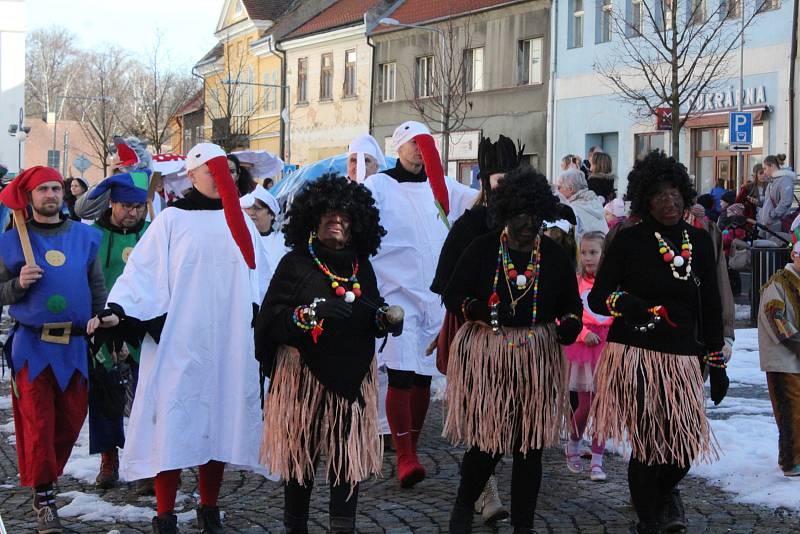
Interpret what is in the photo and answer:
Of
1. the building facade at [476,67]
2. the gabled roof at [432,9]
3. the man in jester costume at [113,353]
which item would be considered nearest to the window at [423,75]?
the building facade at [476,67]

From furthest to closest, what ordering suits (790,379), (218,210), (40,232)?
(790,379) → (40,232) → (218,210)

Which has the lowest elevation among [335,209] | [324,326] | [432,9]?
[324,326]

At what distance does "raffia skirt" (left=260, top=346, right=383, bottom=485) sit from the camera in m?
5.20

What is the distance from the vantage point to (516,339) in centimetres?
551

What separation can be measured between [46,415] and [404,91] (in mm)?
33137

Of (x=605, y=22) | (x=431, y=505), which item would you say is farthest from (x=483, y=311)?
(x=605, y=22)

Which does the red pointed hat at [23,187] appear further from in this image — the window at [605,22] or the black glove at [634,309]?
the window at [605,22]

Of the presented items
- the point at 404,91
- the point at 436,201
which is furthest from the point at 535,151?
the point at 436,201

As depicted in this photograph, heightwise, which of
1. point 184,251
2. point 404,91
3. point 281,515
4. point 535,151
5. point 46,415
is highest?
point 404,91

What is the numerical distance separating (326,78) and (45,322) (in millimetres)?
38471

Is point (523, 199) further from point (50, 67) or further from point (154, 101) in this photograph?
point (50, 67)

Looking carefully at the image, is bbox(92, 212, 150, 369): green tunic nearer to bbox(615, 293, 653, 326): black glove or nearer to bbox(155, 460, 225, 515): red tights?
bbox(155, 460, 225, 515): red tights

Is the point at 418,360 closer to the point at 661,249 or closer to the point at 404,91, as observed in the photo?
the point at 661,249

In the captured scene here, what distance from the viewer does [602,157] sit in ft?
40.2
